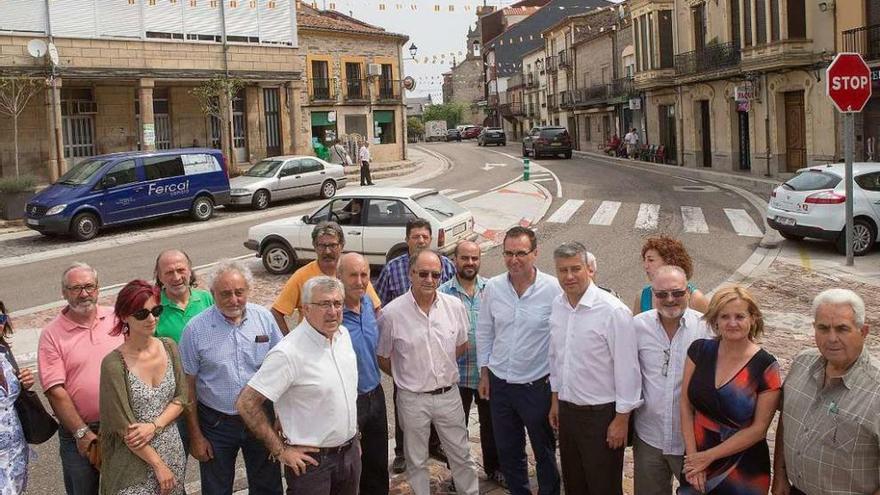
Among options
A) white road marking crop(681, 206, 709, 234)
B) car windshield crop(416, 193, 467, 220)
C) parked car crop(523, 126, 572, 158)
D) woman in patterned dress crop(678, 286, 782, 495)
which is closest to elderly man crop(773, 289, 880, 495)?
woman in patterned dress crop(678, 286, 782, 495)

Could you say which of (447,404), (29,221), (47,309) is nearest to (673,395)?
(447,404)

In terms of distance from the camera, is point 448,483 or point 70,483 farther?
point 448,483

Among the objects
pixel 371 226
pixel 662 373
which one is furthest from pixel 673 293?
pixel 371 226

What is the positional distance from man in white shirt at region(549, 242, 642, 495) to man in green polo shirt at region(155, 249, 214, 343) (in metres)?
2.36

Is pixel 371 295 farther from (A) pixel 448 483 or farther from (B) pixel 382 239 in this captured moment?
(B) pixel 382 239

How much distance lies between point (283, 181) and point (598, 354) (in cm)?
1983

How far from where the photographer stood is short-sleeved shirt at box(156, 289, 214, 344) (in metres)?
5.16

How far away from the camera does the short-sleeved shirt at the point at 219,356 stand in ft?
15.2

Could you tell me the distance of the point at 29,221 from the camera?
18.7 m

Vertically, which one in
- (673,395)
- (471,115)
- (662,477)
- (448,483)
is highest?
(471,115)

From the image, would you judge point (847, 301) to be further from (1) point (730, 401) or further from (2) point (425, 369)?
(2) point (425, 369)

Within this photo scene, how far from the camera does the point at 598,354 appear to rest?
15.2 ft

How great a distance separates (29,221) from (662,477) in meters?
17.8

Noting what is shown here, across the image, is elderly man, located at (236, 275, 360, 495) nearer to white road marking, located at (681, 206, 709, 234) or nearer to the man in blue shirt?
the man in blue shirt
